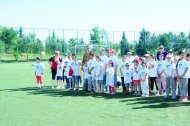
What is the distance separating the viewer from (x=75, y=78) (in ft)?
51.4

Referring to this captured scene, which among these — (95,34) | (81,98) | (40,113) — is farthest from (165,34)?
(40,113)

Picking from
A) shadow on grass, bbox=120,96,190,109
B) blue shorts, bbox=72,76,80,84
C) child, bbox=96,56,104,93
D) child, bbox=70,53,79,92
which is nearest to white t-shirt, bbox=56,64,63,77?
child, bbox=70,53,79,92

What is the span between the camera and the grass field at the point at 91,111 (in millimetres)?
8281

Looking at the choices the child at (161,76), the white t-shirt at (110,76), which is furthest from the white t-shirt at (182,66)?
the white t-shirt at (110,76)

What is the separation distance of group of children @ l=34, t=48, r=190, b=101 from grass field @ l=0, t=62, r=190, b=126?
87 cm

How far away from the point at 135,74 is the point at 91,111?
14.2 ft

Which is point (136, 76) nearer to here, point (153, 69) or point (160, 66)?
point (153, 69)

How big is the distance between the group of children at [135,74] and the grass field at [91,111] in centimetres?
87

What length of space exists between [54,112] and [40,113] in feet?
1.34

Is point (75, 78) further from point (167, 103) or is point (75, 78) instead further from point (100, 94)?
point (167, 103)

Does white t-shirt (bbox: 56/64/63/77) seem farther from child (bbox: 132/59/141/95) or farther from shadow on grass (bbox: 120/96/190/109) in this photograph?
shadow on grass (bbox: 120/96/190/109)

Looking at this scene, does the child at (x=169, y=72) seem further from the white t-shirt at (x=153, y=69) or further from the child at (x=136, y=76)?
the child at (x=136, y=76)

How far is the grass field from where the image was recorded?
8.28 m

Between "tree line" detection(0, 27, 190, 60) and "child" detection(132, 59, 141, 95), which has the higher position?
"tree line" detection(0, 27, 190, 60)
